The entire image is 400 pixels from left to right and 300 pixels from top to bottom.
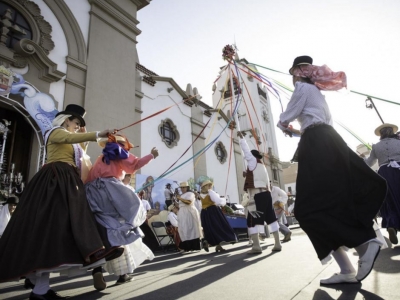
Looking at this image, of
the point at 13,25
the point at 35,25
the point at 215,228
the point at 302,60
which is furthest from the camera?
Result: the point at 35,25

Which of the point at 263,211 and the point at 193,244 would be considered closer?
the point at 263,211

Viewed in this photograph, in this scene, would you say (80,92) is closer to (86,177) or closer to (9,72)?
(9,72)

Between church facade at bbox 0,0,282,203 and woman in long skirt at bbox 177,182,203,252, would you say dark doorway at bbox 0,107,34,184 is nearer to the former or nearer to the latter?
church facade at bbox 0,0,282,203

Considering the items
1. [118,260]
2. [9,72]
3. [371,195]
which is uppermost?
[9,72]

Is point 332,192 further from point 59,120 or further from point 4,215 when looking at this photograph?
point 4,215

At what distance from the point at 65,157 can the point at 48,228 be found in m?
0.78

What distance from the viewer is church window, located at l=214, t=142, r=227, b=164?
16.7 meters

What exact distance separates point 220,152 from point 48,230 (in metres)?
15.0

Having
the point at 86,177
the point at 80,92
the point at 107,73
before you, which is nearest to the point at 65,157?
the point at 86,177

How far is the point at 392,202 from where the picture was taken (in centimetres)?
412

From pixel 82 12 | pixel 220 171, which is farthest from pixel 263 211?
pixel 220 171

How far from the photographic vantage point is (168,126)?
13.3m

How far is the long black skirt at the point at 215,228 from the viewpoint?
20.5 ft

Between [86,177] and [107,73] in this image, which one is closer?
[86,177]
